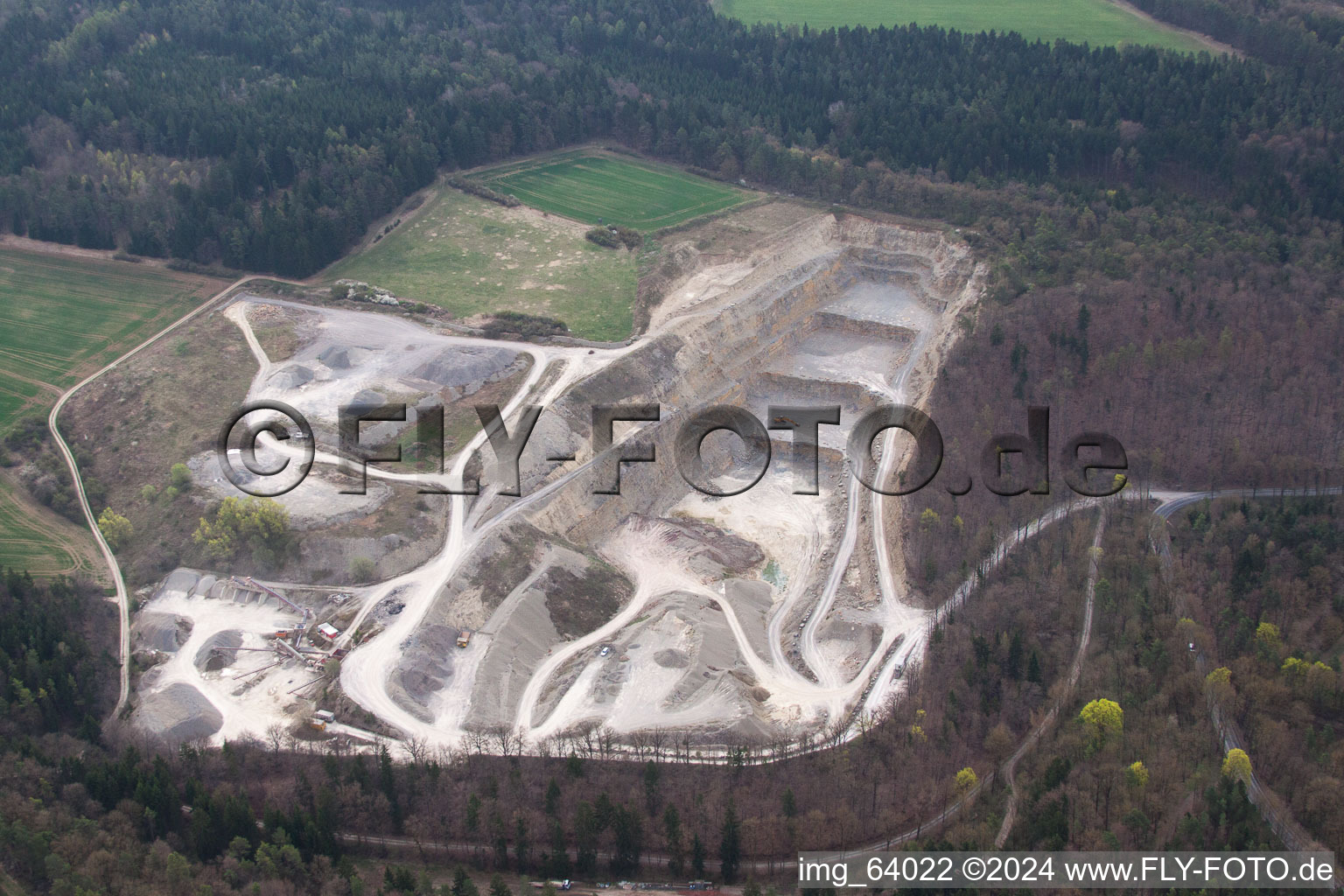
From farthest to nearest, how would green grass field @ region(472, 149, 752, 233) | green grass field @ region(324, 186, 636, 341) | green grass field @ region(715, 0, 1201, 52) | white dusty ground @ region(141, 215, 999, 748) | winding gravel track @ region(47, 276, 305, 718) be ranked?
1. green grass field @ region(715, 0, 1201, 52)
2. green grass field @ region(472, 149, 752, 233)
3. green grass field @ region(324, 186, 636, 341)
4. winding gravel track @ region(47, 276, 305, 718)
5. white dusty ground @ region(141, 215, 999, 748)

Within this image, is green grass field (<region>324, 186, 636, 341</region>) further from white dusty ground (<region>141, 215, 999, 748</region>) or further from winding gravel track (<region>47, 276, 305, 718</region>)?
winding gravel track (<region>47, 276, 305, 718</region>)

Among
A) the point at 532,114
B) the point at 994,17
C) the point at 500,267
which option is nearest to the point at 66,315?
the point at 500,267

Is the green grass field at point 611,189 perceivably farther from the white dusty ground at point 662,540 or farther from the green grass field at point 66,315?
the green grass field at point 66,315

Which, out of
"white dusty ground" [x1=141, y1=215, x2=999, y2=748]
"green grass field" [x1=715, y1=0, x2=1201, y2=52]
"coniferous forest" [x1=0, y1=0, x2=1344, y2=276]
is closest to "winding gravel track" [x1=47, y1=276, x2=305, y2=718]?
"white dusty ground" [x1=141, y1=215, x2=999, y2=748]

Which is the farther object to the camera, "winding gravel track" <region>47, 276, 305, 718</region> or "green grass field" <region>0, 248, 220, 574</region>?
"green grass field" <region>0, 248, 220, 574</region>

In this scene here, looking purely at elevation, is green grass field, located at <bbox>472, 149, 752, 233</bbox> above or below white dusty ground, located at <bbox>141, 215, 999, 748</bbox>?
above

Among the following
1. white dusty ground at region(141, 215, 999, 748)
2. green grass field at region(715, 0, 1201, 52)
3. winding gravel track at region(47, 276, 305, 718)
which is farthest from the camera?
green grass field at region(715, 0, 1201, 52)

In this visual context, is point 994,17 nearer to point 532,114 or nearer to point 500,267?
point 532,114
